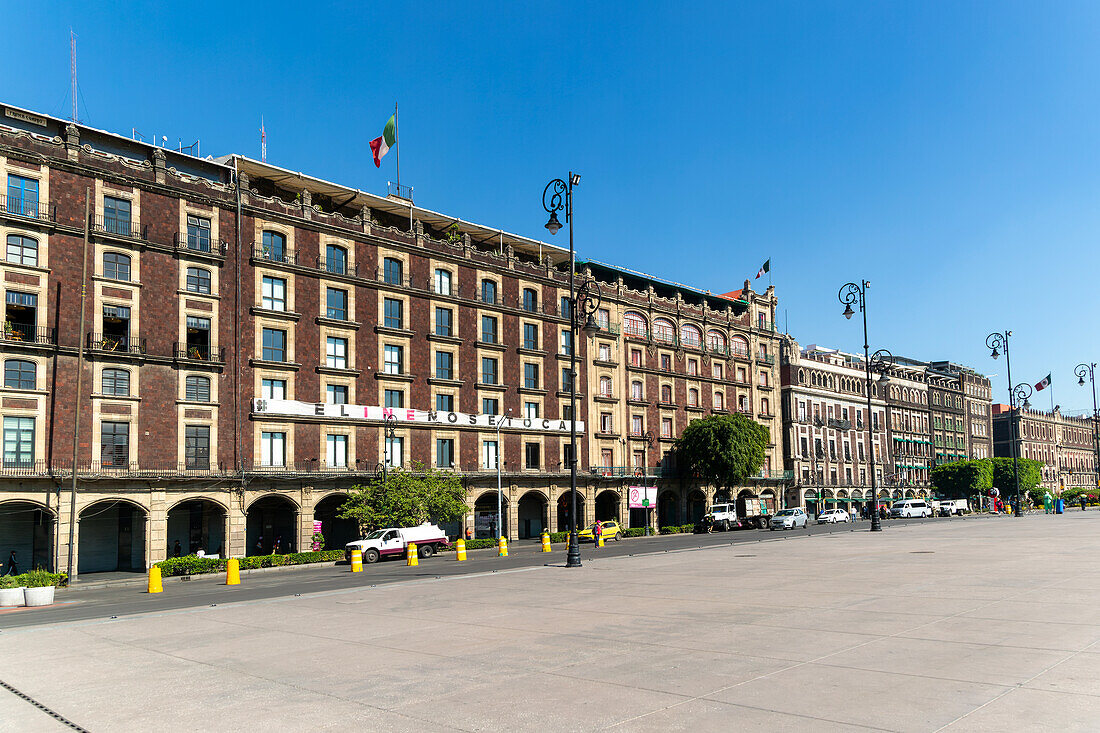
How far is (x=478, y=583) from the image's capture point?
25.8 metres

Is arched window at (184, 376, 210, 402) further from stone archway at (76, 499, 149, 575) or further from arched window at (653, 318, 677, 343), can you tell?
arched window at (653, 318, 677, 343)

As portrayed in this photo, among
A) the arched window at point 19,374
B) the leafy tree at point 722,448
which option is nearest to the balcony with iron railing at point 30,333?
the arched window at point 19,374

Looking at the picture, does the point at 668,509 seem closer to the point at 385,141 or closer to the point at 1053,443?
the point at 385,141

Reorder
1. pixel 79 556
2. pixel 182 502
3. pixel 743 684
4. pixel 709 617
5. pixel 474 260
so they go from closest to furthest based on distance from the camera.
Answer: pixel 743 684 → pixel 709 617 → pixel 79 556 → pixel 182 502 → pixel 474 260

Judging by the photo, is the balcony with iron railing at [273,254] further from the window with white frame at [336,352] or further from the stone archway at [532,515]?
the stone archway at [532,515]

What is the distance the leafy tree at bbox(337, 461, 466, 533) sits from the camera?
1945 inches

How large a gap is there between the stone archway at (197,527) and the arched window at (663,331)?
4317cm

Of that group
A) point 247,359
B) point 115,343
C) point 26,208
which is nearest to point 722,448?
point 247,359

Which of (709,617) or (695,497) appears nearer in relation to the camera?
(709,617)

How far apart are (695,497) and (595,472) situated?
15427mm

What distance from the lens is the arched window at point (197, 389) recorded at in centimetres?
4741

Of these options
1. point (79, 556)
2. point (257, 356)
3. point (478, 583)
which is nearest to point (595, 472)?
point (257, 356)

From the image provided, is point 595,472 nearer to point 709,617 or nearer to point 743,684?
point 709,617

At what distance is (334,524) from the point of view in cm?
5497
